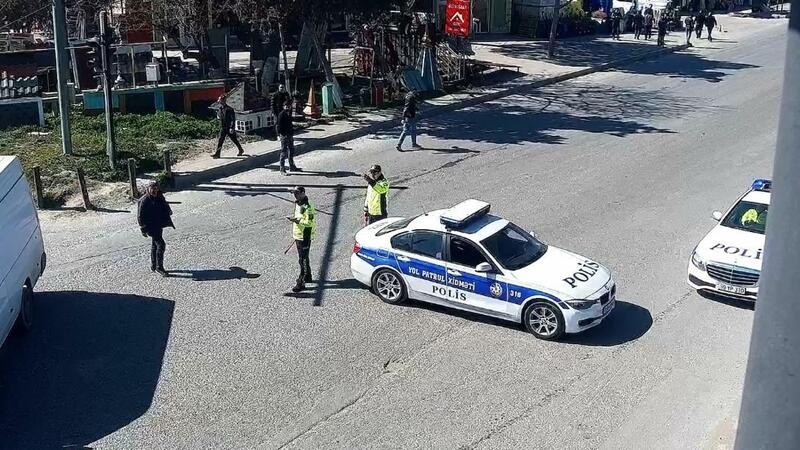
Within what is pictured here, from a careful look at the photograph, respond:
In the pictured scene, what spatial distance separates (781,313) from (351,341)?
811 cm

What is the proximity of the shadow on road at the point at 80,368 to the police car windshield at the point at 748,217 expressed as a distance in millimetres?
8583

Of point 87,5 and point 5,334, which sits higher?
point 87,5

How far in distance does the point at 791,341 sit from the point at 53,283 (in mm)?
11980

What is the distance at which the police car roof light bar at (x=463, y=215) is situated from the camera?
12.4 m

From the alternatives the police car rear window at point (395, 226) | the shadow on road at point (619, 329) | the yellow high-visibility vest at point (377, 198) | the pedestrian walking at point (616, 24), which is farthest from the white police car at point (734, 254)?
the pedestrian walking at point (616, 24)

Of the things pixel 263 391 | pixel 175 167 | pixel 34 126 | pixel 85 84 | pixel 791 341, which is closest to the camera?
pixel 791 341

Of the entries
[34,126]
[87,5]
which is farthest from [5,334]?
[87,5]

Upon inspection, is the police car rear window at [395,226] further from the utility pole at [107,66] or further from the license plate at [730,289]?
the utility pole at [107,66]

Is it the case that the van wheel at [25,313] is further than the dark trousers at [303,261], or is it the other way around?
the dark trousers at [303,261]

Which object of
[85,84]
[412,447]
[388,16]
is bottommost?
[412,447]

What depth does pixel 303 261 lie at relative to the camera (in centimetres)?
1336

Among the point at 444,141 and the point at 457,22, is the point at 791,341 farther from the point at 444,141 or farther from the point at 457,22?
the point at 457,22

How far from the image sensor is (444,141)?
917 inches

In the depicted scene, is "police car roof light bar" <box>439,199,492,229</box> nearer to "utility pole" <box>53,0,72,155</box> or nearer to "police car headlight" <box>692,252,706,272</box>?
"police car headlight" <box>692,252,706,272</box>
